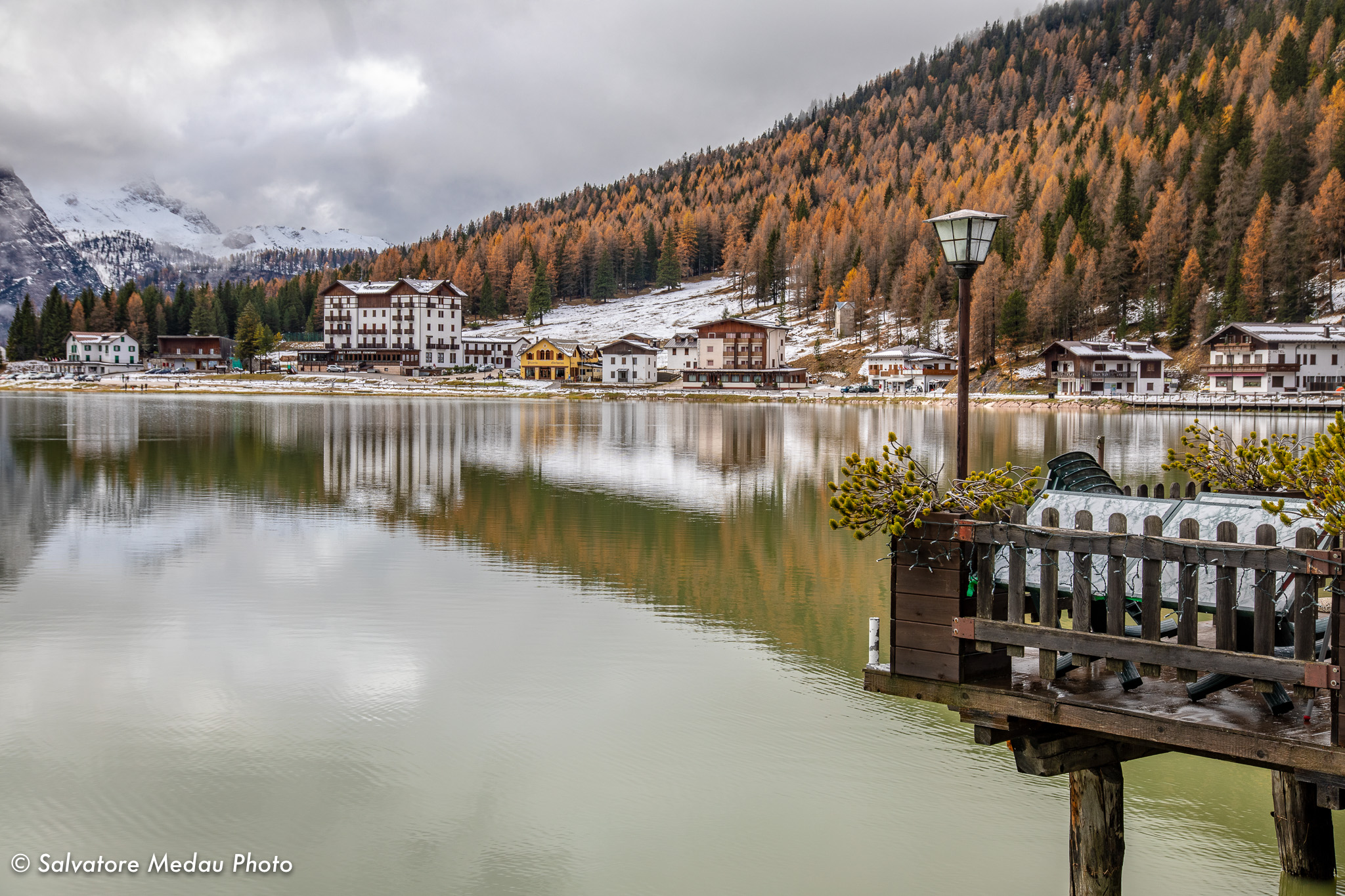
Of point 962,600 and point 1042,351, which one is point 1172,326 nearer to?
point 1042,351

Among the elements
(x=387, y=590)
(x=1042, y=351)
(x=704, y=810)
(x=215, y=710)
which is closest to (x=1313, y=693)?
(x=704, y=810)

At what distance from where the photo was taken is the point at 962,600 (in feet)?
24.4

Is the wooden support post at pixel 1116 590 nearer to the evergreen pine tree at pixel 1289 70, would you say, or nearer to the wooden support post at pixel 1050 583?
the wooden support post at pixel 1050 583

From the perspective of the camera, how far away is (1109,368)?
374 ft

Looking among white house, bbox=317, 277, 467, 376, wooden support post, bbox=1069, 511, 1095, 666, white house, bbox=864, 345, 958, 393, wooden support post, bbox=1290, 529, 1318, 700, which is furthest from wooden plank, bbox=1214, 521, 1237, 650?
white house, bbox=317, 277, 467, 376

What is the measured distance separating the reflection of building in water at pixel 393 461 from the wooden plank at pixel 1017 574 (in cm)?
2566

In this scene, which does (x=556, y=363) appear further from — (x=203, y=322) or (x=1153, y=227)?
(x=1153, y=227)

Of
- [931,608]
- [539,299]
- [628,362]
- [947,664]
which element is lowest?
[947,664]

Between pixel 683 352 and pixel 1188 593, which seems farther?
pixel 683 352

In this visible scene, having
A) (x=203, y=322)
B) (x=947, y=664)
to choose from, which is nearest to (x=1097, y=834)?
(x=947, y=664)

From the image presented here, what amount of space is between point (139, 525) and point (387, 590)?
11.6 metres

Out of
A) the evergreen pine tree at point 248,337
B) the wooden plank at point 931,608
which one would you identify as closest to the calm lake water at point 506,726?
the wooden plank at point 931,608

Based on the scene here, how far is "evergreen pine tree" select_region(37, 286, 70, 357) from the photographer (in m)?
169

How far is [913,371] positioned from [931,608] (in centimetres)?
12881
